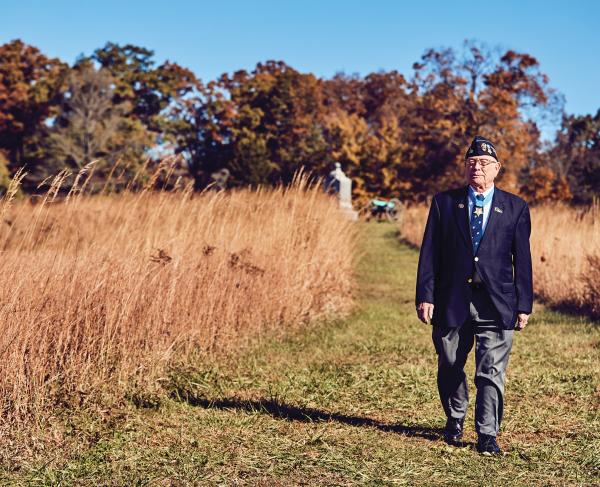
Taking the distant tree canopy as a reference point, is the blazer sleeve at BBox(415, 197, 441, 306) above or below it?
below

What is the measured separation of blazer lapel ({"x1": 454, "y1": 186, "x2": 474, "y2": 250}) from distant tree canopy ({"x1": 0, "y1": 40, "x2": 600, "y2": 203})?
27244mm

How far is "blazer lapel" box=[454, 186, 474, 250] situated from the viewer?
4.71 metres

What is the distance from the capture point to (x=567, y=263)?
1206 cm

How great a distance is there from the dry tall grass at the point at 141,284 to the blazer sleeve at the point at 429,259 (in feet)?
7.70

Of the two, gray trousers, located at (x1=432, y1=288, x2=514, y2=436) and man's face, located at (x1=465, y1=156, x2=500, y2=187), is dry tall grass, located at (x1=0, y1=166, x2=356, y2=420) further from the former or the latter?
man's face, located at (x1=465, y1=156, x2=500, y2=187)

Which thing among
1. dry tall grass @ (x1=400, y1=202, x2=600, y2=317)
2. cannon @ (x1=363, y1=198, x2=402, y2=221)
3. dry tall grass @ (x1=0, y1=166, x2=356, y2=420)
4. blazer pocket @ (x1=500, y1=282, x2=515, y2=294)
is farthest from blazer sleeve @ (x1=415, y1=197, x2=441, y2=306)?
cannon @ (x1=363, y1=198, x2=402, y2=221)

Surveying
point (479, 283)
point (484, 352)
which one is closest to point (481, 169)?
point (479, 283)

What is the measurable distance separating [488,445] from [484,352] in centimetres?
57

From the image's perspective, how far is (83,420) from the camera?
511 cm

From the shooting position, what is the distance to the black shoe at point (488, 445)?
467 cm

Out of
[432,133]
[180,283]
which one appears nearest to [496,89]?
[432,133]

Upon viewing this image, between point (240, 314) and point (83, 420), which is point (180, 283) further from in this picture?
point (83, 420)

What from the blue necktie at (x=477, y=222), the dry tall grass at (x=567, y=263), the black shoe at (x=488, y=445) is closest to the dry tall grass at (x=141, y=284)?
the black shoe at (x=488, y=445)

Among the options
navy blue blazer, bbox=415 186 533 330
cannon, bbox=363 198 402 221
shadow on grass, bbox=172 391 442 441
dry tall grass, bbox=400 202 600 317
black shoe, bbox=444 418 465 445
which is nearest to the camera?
navy blue blazer, bbox=415 186 533 330
